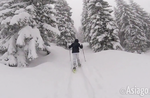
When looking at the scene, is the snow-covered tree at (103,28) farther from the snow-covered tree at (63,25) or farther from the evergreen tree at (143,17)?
the evergreen tree at (143,17)

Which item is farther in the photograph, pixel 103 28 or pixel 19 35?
pixel 103 28

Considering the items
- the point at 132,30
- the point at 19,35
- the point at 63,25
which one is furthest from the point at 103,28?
the point at 132,30

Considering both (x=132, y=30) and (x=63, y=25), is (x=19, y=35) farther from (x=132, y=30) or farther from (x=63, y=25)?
(x=132, y=30)

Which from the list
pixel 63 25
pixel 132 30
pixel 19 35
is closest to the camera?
pixel 19 35

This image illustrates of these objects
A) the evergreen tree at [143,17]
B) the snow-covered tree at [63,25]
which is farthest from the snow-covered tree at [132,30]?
the snow-covered tree at [63,25]

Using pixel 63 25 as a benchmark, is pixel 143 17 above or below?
above

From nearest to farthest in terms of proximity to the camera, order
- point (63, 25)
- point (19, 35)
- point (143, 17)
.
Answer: point (19, 35) < point (63, 25) < point (143, 17)

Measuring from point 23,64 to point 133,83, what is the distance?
23.5 ft

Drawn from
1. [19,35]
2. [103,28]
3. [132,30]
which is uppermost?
[103,28]

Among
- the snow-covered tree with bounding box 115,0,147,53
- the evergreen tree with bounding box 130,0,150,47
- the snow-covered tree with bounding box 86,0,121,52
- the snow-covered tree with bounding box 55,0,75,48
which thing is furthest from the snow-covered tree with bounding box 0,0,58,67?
the evergreen tree with bounding box 130,0,150,47

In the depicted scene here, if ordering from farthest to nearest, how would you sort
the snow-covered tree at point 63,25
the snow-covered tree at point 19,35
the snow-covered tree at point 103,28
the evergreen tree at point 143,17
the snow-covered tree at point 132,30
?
the evergreen tree at point 143,17, the snow-covered tree at point 132,30, the snow-covered tree at point 63,25, the snow-covered tree at point 103,28, the snow-covered tree at point 19,35

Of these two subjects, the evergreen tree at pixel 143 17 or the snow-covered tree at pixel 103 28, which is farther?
the evergreen tree at pixel 143 17

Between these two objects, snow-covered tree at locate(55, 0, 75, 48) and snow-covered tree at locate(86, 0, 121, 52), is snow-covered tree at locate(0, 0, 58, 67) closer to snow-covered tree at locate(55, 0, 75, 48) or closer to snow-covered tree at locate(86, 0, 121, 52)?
snow-covered tree at locate(86, 0, 121, 52)

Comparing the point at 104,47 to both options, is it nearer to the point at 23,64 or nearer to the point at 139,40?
the point at 23,64
